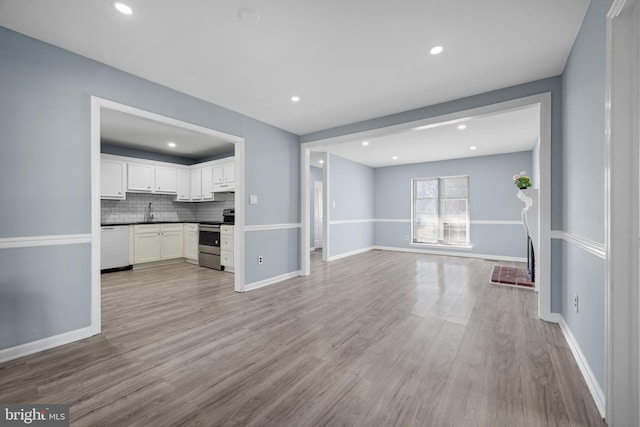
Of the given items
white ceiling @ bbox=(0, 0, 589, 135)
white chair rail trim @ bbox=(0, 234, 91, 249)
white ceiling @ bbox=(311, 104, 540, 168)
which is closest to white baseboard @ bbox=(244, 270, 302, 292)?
white chair rail trim @ bbox=(0, 234, 91, 249)

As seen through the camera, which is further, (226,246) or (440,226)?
(440,226)

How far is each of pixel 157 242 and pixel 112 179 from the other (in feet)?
5.05

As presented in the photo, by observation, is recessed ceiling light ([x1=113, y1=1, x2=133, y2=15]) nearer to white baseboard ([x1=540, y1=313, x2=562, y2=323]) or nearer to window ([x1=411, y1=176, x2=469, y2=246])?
white baseboard ([x1=540, y1=313, x2=562, y2=323])

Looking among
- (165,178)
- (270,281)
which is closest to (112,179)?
(165,178)

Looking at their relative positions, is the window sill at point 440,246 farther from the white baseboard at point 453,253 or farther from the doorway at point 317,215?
the doorway at point 317,215

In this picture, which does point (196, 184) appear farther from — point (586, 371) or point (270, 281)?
point (586, 371)

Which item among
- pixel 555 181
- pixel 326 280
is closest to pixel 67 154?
pixel 326 280

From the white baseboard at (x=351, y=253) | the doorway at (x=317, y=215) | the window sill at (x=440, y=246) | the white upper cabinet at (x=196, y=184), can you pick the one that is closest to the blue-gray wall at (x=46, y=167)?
the white upper cabinet at (x=196, y=184)

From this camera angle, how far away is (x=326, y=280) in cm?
452

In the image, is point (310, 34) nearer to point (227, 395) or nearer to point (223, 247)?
point (227, 395)

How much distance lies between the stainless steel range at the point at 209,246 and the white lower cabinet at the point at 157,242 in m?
0.73

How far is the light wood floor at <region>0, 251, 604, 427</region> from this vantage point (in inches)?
59.4

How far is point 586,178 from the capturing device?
1.97 metres

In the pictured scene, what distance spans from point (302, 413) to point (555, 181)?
3.24m
